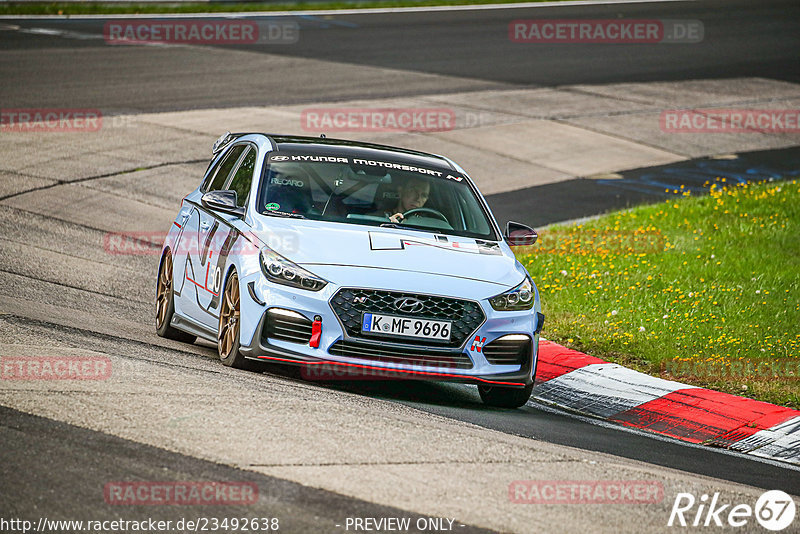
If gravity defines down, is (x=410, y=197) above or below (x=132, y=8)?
below

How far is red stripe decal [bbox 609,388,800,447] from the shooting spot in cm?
873

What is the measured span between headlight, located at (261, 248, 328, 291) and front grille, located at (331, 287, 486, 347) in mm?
181

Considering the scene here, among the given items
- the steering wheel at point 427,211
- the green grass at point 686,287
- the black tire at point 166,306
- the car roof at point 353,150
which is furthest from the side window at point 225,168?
the green grass at point 686,287

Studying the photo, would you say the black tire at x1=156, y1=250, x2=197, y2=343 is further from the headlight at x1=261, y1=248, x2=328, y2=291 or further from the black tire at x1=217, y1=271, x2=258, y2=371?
the headlight at x1=261, y1=248, x2=328, y2=291

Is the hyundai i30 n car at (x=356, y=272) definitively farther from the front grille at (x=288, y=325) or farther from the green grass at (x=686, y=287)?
the green grass at (x=686, y=287)

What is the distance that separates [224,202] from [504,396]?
250 centimetres

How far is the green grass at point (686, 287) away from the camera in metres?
10.4

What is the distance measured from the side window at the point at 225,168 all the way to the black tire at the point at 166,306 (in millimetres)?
694

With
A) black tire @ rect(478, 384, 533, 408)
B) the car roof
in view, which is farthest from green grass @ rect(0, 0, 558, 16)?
black tire @ rect(478, 384, 533, 408)

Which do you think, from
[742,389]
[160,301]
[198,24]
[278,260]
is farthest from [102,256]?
[198,24]

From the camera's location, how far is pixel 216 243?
9.20 meters

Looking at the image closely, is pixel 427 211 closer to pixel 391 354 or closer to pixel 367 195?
pixel 367 195

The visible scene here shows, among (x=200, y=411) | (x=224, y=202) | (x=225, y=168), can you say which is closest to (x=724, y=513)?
(x=200, y=411)

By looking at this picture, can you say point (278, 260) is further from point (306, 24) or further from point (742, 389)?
point (306, 24)
